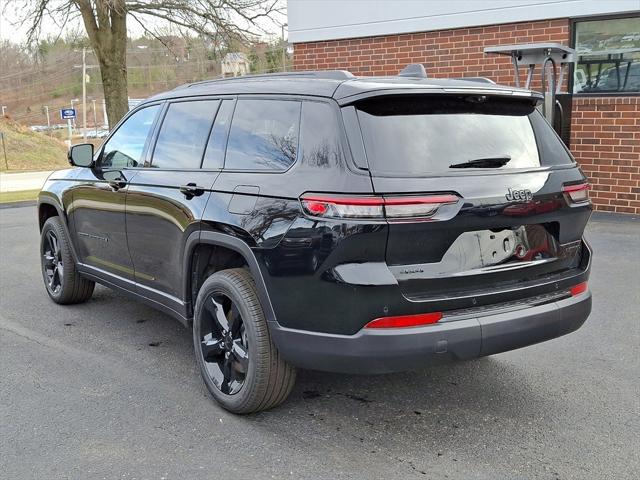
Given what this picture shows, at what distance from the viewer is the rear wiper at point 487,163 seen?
3.20 m

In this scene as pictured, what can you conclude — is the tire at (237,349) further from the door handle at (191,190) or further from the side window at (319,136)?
the side window at (319,136)

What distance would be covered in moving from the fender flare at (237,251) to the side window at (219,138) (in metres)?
0.42

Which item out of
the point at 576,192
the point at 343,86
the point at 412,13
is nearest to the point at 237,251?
the point at 343,86

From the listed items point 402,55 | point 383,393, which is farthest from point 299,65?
point 383,393

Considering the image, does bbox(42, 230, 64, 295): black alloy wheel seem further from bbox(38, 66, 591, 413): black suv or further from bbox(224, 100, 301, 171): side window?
bbox(224, 100, 301, 171): side window

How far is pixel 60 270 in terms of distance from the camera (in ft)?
18.9

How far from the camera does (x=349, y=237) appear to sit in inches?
114

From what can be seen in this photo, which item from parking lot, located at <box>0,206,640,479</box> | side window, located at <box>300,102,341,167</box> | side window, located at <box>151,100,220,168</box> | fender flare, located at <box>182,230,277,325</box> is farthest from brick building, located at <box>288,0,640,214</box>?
fender flare, located at <box>182,230,277,325</box>

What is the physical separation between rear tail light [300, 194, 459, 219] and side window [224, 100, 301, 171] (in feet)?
1.34

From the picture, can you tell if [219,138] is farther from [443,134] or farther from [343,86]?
[443,134]

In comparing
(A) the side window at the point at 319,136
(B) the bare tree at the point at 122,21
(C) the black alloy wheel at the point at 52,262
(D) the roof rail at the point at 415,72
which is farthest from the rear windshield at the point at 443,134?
(B) the bare tree at the point at 122,21

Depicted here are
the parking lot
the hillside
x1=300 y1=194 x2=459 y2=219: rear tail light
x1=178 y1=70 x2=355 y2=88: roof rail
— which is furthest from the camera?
the hillside

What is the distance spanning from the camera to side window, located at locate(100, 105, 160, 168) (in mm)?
4609

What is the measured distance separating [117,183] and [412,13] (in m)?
7.66
